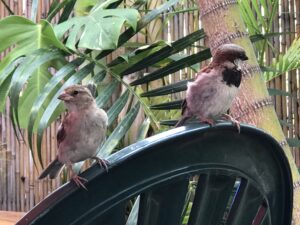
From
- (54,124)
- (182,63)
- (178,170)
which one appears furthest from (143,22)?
(54,124)

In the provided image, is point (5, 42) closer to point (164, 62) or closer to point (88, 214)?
point (164, 62)

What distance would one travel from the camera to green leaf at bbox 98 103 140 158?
160 cm

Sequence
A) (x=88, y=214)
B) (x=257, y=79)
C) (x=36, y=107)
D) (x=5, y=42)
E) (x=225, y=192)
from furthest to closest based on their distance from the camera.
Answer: (x=5, y=42), (x=36, y=107), (x=257, y=79), (x=225, y=192), (x=88, y=214)

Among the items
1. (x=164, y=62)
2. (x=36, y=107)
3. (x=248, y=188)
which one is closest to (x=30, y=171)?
(x=164, y=62)

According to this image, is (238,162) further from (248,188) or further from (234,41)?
(234,41)

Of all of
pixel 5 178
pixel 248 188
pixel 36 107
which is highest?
pixel 36 107

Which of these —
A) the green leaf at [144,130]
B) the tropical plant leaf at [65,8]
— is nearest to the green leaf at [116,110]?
the green leaf at [144,130]

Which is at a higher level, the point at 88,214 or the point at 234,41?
the point at 234,41

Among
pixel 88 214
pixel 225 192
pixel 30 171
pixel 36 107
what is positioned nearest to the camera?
pixel 88 214

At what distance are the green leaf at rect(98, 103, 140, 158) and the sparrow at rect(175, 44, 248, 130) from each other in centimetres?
41

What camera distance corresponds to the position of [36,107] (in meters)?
1.52

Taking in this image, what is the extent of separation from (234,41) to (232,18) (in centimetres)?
6

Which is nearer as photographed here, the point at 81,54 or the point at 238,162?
the point at 238,162

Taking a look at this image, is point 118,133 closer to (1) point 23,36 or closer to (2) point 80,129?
(1) point 23,36
